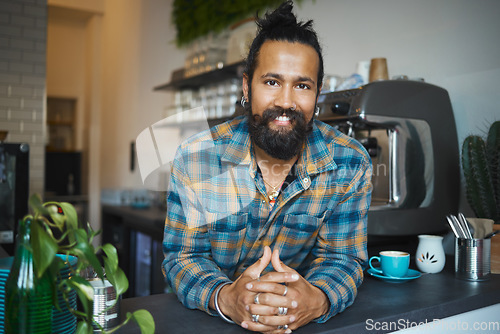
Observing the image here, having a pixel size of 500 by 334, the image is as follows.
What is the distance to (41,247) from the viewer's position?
0.64 meters

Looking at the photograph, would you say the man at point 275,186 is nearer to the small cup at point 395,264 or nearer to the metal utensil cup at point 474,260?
the small cup at point 395,264

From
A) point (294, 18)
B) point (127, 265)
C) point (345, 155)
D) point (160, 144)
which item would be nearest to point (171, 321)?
point (345, 155)

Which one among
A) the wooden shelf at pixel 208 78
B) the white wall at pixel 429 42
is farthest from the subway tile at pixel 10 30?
the white wall at pixel 429 42

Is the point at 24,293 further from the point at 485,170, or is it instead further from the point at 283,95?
the point at 485,170

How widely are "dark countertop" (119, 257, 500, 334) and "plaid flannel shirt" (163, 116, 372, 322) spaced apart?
0.36 feet

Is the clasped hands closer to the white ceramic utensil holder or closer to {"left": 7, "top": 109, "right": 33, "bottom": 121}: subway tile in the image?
the white ceramic utensil holder

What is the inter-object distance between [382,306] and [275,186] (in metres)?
0.48

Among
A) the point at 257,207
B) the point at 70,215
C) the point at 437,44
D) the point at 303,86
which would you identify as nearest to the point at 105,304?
the point at 70,215

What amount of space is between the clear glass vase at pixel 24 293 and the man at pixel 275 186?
502 mm

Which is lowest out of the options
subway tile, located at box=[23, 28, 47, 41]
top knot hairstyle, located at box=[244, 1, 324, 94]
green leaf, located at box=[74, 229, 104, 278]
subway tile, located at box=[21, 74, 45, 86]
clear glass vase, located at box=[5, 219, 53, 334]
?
clear glass vase, located at box=[5, 219, 53, 334]

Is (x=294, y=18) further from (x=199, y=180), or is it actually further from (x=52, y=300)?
(x=52, y=300)

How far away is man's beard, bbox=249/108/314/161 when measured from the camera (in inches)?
50.3

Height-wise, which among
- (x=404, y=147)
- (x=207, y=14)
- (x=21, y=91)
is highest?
(x=207, y=14)

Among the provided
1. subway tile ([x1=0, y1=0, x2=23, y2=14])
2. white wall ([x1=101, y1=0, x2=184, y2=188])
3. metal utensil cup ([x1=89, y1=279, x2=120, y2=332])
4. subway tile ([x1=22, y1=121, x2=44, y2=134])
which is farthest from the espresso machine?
white wall ([x1=101, y1=0, x2=184, y2=188])
